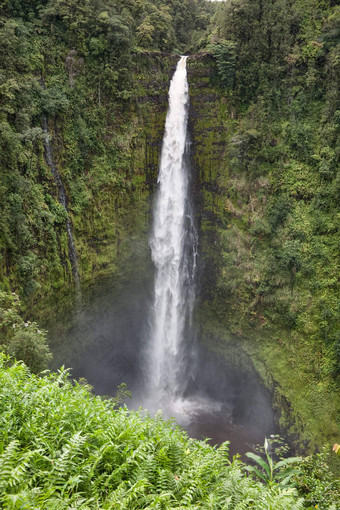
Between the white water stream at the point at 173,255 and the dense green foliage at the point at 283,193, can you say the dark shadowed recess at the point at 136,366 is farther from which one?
the dense green foliage at the point at 283,193

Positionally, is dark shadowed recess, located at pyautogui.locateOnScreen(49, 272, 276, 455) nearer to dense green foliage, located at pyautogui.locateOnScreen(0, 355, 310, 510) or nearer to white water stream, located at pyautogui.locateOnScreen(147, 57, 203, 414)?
white water stream, located at pyautogui.locateOnScreen(147, 57, 203, 414)

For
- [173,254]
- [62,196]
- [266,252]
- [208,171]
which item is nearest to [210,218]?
[208,171]

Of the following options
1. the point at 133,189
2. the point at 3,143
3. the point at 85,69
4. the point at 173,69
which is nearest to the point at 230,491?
the point at 3,143

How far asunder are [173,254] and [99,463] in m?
14.8

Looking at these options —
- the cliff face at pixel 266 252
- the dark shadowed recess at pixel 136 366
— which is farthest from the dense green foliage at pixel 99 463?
the dark shadowed recess at pixel 136 366

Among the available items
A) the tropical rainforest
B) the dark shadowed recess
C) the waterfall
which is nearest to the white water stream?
the tropical rainforest

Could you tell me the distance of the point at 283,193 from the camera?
1688 centimetres

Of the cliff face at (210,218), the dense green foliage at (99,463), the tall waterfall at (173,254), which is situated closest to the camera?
the dense green foliage at (99,463)

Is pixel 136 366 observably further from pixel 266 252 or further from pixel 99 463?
pixel 99 463

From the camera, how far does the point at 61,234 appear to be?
1537cm

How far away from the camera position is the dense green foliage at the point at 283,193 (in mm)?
14500

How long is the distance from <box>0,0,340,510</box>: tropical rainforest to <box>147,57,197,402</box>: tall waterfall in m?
0.60

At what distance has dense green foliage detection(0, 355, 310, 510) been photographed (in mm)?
3580

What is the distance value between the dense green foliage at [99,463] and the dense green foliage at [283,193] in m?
10.8
